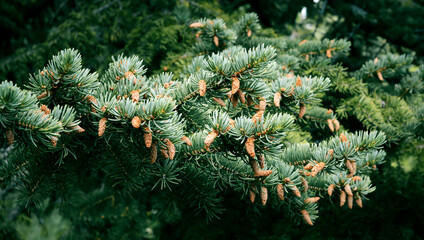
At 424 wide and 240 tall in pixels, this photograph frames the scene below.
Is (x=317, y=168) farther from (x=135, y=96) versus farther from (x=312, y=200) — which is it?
(x=135, y=96)

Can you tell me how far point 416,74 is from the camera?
180cm

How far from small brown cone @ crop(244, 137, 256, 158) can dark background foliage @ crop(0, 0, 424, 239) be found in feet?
3.13

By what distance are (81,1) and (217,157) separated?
2.58 meters

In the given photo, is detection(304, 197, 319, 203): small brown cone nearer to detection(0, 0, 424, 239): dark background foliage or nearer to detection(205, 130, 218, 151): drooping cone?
detection(205, 130, 218, 151): drooping cone

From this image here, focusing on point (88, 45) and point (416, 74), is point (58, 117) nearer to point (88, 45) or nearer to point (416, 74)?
point (88, 45)

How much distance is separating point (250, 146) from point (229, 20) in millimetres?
1669

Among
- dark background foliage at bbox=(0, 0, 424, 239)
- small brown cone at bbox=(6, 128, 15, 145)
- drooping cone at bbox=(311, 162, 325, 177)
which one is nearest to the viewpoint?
small brown cone at bbox=(6, 128, 15, 145)

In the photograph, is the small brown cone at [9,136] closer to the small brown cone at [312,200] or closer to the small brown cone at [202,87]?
the small brown cone at [202,87]

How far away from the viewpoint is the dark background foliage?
1.75 m

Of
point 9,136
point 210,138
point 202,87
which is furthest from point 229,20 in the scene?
point 9,136

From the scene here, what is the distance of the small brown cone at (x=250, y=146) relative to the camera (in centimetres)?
75

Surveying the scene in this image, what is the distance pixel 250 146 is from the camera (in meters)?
0.76

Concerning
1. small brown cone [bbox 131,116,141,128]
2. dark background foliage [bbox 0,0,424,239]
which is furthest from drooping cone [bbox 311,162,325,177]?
dark background foliage [bbox 0,0,424,239]

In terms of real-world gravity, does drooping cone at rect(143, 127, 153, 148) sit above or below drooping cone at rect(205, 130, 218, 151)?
above
